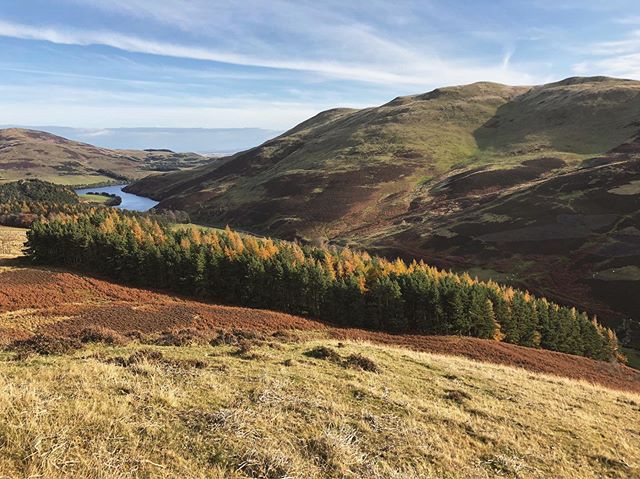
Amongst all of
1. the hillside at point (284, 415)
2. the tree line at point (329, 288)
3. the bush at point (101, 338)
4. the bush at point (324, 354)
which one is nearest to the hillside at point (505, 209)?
the tree line at point (329, 288)

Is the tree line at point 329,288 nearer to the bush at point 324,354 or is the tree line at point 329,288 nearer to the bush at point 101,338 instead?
the bush at point 324,354

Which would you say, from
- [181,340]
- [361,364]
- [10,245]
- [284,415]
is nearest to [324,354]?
[361,364]

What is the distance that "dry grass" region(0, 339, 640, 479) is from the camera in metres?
9.80

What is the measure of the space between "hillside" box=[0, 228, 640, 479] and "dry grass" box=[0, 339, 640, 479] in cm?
5

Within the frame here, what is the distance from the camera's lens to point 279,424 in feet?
42.3

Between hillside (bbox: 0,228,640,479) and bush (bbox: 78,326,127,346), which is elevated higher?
hillside (bbox: 0,228,640,479)

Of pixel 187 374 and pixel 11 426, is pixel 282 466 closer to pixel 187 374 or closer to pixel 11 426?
pixel 11 426

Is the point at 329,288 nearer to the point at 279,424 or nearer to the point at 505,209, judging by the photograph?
the point at 279,424

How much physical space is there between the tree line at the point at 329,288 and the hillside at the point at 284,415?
2363 cm

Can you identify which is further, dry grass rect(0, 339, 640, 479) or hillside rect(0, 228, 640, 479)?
hillside rect(0, 228, 640, 479)

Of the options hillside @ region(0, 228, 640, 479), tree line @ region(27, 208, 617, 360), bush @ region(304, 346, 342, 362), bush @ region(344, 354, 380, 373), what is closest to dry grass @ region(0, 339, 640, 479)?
hillside @ region(0, 228, 640, 479)

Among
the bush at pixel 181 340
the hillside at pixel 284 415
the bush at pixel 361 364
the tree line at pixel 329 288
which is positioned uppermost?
the hillside at pixel 284 415

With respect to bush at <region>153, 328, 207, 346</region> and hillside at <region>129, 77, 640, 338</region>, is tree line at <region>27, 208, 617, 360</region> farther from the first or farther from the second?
bush at <region>153, 328, 207, 346</region>

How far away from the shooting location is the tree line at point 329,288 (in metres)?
54.3
